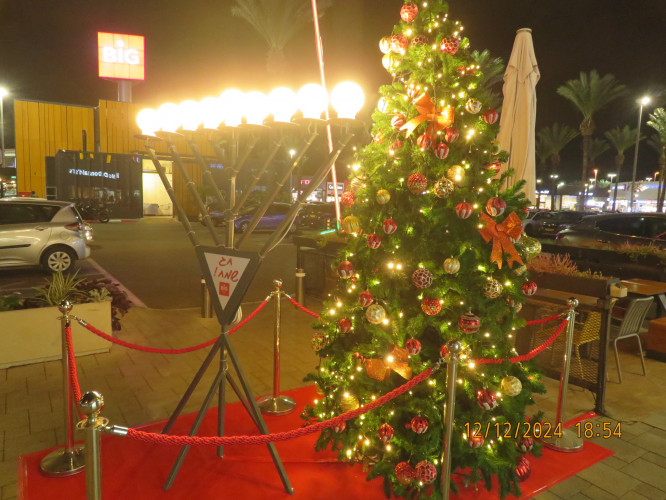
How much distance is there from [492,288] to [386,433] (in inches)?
44.4

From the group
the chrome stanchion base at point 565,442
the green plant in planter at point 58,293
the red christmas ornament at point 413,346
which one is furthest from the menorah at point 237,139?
the green plant in planter at point 58,293

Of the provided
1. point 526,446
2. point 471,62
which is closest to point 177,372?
point 526,446

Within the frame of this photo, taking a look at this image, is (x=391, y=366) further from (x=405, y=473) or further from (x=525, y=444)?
(x=525, y=444)

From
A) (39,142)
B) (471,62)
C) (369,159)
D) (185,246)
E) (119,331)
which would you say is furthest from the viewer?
(39,142)

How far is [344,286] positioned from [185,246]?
13653 millimetres

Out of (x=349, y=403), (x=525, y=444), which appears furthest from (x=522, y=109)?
(x=349, y=403)

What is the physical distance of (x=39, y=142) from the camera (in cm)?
2723

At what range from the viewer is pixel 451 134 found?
9.32ft

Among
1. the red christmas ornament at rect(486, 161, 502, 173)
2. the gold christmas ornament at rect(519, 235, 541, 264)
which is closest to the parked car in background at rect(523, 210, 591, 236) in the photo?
the gold christmas ornament at rect(519, 235, 541, 264)

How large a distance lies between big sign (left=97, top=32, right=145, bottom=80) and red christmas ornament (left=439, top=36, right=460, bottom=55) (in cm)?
3586

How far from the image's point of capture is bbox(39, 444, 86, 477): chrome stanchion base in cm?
318

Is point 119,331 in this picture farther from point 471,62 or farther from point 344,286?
point 471,62

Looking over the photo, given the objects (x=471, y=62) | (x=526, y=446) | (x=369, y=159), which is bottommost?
(x=526, y=446)

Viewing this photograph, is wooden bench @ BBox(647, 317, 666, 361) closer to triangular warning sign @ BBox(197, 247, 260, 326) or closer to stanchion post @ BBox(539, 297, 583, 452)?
stanchion post @ BBox(539, 297, 583, 452)
